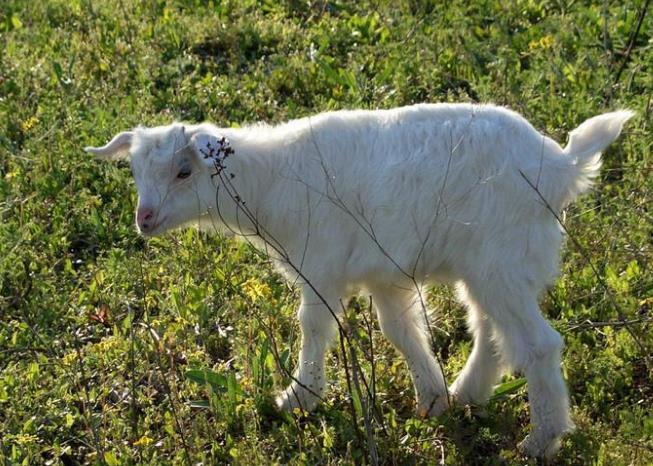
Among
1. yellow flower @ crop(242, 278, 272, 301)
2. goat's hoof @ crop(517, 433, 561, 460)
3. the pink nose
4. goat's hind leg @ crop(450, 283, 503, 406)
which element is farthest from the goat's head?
goat's hoof @ crop(517, 433, 561, 460)

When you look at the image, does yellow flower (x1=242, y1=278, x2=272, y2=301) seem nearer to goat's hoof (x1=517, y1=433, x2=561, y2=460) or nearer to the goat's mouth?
the goat's mouth

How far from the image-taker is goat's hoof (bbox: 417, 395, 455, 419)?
19.5ft

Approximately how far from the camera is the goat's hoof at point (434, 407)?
19.5ft

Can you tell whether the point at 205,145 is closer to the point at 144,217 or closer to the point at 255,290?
the point at 144,217

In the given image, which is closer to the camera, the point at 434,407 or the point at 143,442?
the point at 143,442

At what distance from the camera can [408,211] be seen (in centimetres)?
550

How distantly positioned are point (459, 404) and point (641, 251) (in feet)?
3.91

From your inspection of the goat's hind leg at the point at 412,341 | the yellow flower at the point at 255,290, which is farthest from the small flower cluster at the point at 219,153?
the goat's hind leg at the point at 412,341

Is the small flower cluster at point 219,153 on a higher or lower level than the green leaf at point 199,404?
higher

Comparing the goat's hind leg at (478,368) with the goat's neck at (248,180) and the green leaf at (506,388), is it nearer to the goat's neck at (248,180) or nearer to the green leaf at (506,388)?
the green leaf at (506,388)

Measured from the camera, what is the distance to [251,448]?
5.53 meters

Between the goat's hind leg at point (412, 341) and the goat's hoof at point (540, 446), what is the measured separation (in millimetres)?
525

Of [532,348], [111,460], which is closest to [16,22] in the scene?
[111,460]

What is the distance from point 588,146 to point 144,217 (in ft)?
7.04
